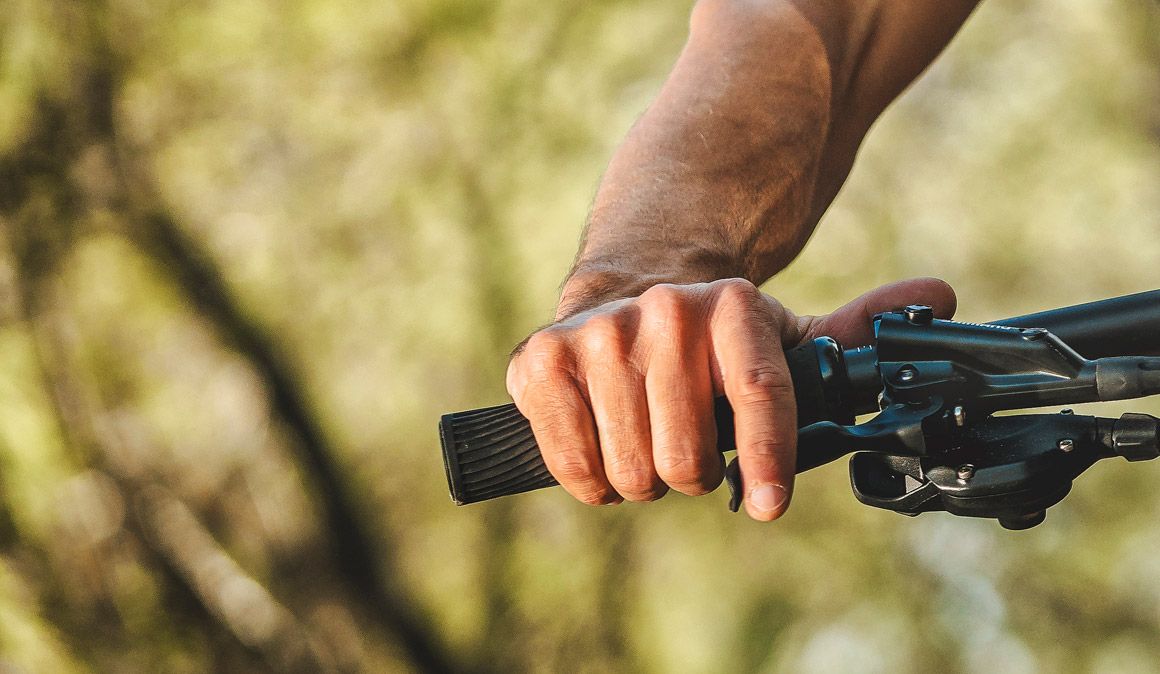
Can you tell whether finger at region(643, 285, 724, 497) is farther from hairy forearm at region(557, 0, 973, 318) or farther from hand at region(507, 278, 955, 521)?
hairy forearm at region(557, 0, 973, 318)

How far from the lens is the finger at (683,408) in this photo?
3.67 ft

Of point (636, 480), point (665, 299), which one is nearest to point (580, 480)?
point (636, 480)

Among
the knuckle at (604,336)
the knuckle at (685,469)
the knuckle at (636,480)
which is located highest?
the knuckle at (604,336)

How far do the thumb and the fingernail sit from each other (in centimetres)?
23

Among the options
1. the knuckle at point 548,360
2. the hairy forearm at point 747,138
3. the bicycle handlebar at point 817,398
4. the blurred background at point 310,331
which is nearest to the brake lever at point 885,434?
the bicycle handlebar at point 817,398

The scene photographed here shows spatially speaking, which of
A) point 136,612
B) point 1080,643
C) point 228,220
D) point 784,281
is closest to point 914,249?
point 784,281

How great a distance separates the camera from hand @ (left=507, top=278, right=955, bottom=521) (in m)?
1.06

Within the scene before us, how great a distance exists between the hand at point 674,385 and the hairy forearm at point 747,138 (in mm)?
468

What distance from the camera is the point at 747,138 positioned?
6.73 feet

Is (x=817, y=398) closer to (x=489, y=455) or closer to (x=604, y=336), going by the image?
(x=604, y=336)

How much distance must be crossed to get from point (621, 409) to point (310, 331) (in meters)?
3.20

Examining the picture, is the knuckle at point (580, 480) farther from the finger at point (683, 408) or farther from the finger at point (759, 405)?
the finger at point (759, 405)

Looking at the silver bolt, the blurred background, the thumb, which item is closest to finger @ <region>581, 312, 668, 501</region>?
the thumb

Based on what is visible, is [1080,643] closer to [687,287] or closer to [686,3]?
[686,3]
